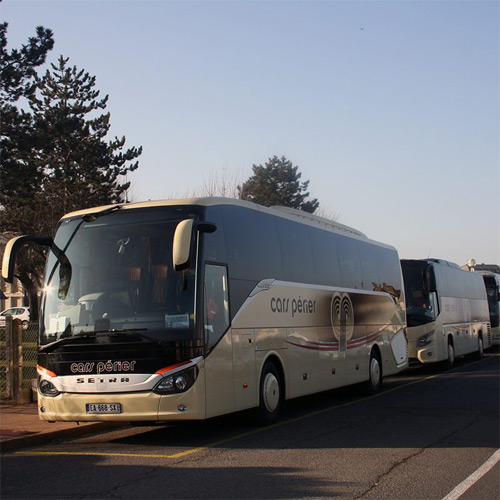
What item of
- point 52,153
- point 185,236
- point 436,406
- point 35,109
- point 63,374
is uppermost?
point 35,109

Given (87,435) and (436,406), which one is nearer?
(87,435)

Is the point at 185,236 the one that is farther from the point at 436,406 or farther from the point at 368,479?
the point at 436,406

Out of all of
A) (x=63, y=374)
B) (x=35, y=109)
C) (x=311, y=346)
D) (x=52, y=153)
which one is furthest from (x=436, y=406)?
(x=35, y=109)

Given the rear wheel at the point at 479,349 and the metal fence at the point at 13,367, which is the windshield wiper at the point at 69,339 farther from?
the rear wheel at the point at 479,349

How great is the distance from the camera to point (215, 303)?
10828 millimetres

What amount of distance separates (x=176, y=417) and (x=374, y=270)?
9.94 metres

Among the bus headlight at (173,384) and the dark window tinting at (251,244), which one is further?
the dark window tinting at (251,244)

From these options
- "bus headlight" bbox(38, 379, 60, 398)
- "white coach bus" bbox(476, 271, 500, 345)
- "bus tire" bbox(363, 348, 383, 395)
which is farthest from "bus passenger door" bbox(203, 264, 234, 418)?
"white coach bus" bbox(476, 271, 500, 345)

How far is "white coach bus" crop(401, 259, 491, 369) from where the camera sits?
2398 centimetres

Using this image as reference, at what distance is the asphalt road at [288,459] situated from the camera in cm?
752

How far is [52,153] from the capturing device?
39.4 meters

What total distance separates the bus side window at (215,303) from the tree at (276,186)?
53787 millimetres

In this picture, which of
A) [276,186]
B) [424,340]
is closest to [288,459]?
[424,340]

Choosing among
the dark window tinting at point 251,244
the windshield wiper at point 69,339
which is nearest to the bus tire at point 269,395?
the dark window tinting at point 251,244
